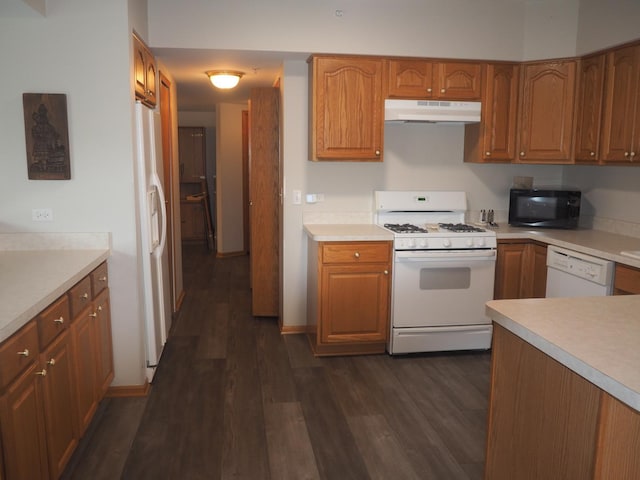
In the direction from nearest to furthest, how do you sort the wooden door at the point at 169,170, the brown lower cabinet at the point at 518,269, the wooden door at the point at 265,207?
the brown lower cabinet at the point at 518,269
the wooden door at the point at 169,170
the wooden door at the point at 265,207

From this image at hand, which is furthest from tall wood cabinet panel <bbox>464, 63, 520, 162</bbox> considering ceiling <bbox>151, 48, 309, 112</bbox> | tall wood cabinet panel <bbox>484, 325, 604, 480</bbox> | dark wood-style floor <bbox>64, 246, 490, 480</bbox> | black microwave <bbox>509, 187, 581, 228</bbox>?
tall wood cabinet panel <bbox>484, 325, 604, 480</bbox>

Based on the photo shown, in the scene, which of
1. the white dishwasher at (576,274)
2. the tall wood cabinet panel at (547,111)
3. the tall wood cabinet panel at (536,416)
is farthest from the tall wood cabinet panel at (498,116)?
the tall wood cabinet panel at (536,416)

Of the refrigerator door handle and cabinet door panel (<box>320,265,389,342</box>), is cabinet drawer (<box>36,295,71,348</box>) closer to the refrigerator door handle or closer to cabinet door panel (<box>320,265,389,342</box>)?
the refrigerator door handle

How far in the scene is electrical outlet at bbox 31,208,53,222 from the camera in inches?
121

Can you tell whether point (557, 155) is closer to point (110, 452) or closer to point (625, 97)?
point (625, 97)

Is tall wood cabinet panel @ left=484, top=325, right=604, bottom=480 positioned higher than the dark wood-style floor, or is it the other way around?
tall wood cabinet panel @ left=484, top=325, right=604, bottom=480

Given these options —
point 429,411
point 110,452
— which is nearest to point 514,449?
point 429,411

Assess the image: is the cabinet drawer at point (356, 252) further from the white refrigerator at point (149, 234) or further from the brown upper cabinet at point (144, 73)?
the brown upper cabinet at point (144, 73)

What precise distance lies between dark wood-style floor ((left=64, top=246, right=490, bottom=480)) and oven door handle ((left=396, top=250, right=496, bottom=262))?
0.75 meters

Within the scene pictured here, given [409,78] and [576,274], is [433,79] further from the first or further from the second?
[576,274]

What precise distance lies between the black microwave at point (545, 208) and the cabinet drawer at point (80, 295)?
3.27m

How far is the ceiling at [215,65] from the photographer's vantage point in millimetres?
3973

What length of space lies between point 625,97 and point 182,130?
7393 millimetres

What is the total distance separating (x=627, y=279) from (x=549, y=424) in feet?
5.95
